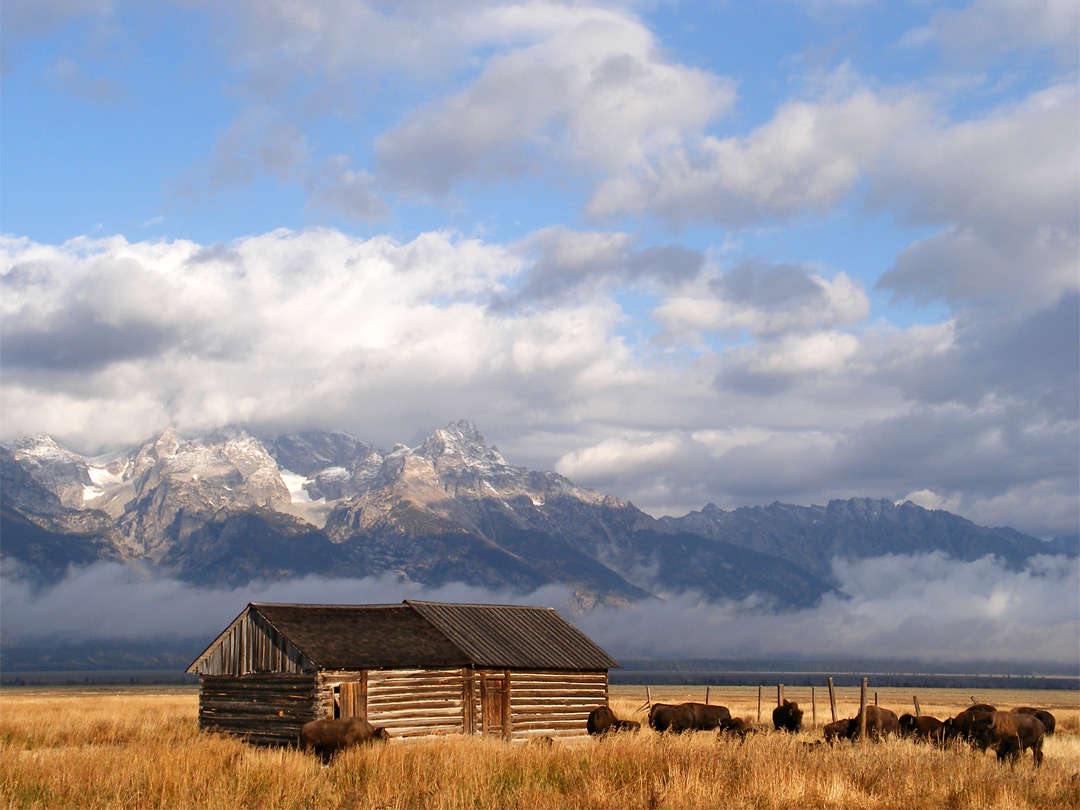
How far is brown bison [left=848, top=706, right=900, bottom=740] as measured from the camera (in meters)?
31.1

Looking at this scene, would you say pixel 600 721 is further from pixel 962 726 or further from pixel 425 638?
pixel 962 726

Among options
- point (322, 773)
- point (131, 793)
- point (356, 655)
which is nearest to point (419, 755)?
point (322, 773)

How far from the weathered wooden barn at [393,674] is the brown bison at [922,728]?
498 inches

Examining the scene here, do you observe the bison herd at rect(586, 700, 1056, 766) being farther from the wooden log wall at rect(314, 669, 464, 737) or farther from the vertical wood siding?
the vertical wood siding

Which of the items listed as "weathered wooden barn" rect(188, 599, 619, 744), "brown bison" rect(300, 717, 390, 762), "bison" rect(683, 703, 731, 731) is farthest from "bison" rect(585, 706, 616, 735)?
"brown bison" rect(300, 717, 390, 762)

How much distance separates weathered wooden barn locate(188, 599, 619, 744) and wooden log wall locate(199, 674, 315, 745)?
40 millimetres

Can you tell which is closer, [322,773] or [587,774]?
[587,774]

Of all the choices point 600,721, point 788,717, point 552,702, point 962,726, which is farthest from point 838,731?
point 552,702

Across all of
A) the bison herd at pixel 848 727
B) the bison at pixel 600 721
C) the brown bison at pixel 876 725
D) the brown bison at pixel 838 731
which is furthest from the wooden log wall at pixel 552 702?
the brown bison at pixel 876 725

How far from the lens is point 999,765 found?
21.9 meters

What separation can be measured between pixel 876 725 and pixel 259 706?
2022 centimetres

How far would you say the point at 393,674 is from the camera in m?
35.6

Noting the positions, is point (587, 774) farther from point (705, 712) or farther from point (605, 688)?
point (605, 688)

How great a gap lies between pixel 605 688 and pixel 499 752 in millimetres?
21317
